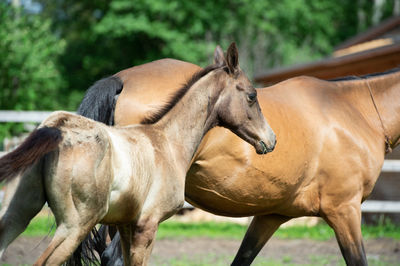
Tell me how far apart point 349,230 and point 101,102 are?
226 centimetres

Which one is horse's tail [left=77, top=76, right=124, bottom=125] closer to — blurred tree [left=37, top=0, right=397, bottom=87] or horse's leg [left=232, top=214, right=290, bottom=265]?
horse's leg [left=232, top=214, right=290, bottom=265]

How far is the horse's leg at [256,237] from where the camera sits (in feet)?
16.1

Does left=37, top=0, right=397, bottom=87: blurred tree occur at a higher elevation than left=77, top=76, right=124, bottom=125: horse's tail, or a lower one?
lower

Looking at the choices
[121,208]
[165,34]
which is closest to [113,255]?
[121,208]

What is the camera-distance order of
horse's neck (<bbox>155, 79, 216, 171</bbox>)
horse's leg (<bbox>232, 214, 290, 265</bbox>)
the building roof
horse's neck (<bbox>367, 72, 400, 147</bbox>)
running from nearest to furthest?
horse's neck (<bbox>155, 79, 216, 171</bbox>) < horse's leg (<bbox>232, 214, 290, 265</bbox>) < horse's neck (<bbox>367, 72, 400, 147</bbox>) < the building roof

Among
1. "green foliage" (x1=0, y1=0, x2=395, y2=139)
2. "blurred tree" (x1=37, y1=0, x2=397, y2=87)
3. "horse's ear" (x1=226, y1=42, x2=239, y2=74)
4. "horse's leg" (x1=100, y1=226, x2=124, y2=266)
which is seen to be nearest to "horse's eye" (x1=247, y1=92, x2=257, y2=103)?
"horse's ear" (x1=226, y1=42, x2=239, y2=74)

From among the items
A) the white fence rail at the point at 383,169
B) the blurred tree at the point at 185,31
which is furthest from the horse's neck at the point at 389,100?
the blurred tree at the point at 185,31

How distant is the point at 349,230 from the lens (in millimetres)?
4535

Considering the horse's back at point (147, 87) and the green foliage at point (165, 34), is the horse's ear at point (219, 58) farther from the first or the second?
the green foliage at point (165, 34)

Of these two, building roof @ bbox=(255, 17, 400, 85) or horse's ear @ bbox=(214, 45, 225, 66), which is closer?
horse's ear @ bbox=(214, 45, 225, 66)

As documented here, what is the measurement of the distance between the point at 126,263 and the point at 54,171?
90cm

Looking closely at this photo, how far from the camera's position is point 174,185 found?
3326 millimetres

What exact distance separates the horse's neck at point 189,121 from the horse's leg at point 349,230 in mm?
1500

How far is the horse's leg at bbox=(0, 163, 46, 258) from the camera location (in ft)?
8.52
